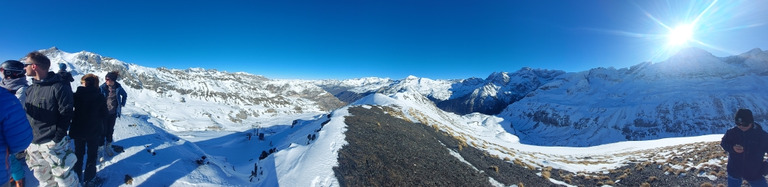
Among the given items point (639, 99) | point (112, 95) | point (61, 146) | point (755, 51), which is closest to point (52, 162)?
point (61, 146)

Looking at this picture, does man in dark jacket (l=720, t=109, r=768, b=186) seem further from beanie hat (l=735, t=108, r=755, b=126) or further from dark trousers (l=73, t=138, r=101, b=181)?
dark trousers (l=73, t=138, r=101, b=181)

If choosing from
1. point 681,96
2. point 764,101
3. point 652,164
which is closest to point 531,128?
point 681,96

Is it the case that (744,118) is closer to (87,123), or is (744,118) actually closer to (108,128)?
(87,123)

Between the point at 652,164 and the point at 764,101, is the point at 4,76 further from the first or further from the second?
the point at 764,101

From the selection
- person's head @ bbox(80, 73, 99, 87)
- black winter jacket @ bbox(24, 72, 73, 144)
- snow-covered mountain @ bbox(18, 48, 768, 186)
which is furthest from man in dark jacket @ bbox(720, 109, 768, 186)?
person's head @ bbox(80, 73, 99, 87)

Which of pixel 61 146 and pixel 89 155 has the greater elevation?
pixel 61 146

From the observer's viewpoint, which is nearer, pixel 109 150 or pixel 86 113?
pixel 86 113
